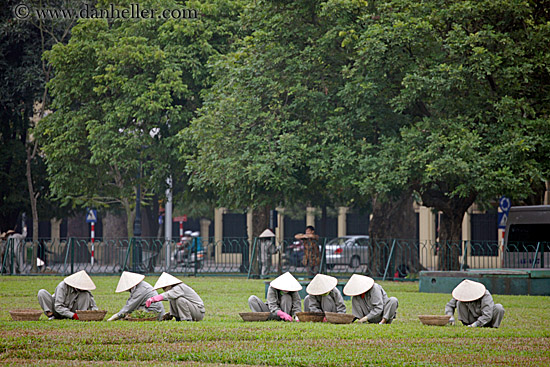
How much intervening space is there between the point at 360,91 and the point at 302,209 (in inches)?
1118

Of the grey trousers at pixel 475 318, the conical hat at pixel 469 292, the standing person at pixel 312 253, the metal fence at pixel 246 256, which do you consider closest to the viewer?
the conical hat at pixel 469 292

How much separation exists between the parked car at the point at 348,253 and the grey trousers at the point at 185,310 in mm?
16295

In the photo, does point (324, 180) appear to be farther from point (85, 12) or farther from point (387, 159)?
point (85, 12)

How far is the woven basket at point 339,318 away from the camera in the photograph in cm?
1386

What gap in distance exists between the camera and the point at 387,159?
27.2 meters

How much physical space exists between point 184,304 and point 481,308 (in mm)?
4616

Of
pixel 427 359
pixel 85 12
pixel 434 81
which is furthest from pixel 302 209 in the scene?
pixel 427 359

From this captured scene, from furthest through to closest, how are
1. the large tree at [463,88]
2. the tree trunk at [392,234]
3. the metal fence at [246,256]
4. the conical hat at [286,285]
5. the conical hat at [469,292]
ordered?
the tree trunk at [392,234], the metal fence at [246,256], the large tree at [463,88], the conical hat at [286,285], the conical hat at [469,292]

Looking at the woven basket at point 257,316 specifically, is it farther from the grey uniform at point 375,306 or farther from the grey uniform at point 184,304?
the grey uniform at point 375,306

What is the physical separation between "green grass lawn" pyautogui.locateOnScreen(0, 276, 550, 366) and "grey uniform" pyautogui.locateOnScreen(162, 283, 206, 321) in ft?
1.46

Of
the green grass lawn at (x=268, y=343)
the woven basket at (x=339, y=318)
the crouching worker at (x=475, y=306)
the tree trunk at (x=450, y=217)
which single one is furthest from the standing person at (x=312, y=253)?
the woven basket at (x=339, y=318)

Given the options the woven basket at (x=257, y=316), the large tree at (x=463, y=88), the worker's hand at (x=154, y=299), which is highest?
the large tree at (x=463, y=88)

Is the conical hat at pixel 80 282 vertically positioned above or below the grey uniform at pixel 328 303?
above

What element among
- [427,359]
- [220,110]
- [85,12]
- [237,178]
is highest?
[85,12]
